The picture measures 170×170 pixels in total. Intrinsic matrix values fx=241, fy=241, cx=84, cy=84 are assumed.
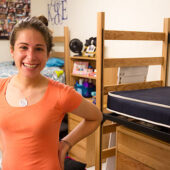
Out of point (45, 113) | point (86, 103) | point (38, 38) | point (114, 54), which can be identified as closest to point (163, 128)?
point (86, 103)

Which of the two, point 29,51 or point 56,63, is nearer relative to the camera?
point 29,51

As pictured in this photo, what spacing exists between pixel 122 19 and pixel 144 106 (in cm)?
149

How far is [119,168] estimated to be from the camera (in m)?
1.56

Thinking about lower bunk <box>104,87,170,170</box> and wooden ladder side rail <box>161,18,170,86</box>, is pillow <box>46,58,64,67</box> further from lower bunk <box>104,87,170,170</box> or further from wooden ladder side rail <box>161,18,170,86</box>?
lower bunk <box>104,87,170,170</box>

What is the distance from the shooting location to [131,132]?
1438mm

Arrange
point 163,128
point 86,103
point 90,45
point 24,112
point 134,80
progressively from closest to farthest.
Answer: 1. point 24,112
2. point 86,103
3. point 163,128
4. point 134,80
5. point 90,45

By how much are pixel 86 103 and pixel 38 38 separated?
1.08 feet

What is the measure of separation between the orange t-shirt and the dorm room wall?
1441mm

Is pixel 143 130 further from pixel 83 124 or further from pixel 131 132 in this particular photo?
pixel 83 124

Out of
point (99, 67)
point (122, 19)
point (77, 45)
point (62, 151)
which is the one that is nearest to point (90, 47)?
point (77, 45)

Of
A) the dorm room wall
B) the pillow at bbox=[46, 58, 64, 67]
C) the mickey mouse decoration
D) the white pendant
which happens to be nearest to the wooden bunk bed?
the dorm room wall

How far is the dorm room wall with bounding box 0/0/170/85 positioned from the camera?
2.13 metres

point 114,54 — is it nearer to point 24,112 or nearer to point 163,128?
point 163,128

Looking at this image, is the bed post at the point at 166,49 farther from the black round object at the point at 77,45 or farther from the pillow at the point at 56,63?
the pillow at the point at 56,63
